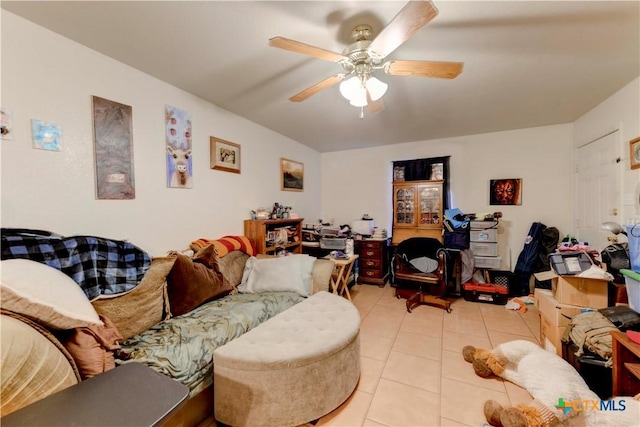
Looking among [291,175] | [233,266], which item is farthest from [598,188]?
[233,266]

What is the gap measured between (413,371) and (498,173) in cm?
331

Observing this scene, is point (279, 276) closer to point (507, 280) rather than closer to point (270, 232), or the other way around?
point (270, 232)

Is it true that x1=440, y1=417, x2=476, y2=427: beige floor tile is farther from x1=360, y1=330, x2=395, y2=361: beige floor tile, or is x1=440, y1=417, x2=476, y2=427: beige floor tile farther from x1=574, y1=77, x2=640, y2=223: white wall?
x1=574, y1=77, x2=640, y2=223: white wall

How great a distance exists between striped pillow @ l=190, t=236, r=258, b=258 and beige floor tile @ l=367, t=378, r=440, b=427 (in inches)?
73.2

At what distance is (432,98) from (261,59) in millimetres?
1755

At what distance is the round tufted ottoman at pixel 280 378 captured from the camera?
54.0 inches

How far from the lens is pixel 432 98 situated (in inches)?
101

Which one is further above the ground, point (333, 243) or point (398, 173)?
point (398, 173)

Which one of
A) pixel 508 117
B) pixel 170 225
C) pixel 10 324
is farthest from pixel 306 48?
pixel 508 117

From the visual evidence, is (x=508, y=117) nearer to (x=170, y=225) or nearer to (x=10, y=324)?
(x=170, y=225)

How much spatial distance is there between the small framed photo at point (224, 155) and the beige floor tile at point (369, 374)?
243cm

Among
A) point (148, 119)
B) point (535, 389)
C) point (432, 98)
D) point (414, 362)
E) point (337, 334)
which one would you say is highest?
point (432, 98)

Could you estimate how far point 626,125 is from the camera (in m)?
2.38

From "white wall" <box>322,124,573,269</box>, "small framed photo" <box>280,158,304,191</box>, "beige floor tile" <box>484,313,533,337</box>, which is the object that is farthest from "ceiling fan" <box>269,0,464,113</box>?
"white wall" <box>322,124,573,269</box>
